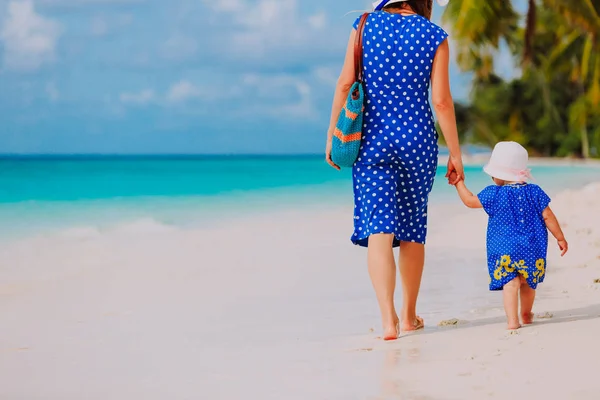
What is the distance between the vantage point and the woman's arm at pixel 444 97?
151 inches

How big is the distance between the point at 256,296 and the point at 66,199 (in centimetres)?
1182

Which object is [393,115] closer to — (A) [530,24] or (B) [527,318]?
Result: (B) [527,318]

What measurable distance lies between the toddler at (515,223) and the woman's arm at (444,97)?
0.56 feet

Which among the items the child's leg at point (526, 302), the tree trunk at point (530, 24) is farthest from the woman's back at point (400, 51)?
the tree trunk at point (530, 24)

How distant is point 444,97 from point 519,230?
0.68 m

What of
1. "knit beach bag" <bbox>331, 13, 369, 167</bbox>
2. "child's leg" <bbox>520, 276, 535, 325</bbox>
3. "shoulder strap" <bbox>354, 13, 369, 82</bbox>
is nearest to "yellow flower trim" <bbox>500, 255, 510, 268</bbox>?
"child's leg" <bbox>520, 276, 535, 325</bbox>

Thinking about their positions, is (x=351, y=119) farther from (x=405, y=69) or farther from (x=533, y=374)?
(x=533, y=374)

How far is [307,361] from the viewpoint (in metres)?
3.53

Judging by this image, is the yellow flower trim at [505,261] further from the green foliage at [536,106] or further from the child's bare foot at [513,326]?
the green foliage at [536,106]

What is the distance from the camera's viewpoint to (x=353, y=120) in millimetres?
3850

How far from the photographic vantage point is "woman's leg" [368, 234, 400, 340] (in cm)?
388

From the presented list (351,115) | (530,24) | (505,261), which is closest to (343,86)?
(351,115)

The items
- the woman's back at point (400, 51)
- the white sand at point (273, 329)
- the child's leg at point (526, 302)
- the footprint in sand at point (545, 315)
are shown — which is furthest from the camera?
the footprint in sand at point (545, 315)

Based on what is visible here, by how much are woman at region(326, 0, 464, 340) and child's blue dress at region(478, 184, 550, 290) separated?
23 centimetres
